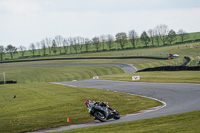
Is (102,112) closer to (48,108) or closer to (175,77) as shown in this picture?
(48,108)

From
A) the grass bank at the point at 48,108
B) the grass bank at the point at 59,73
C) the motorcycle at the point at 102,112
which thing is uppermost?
the motorcycle at the point at 102,112

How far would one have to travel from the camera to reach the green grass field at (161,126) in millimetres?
14478

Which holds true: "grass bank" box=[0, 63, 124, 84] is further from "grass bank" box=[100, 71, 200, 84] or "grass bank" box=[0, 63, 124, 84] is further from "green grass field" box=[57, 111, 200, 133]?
"green grass field" box=[57, 111, 200, 133]

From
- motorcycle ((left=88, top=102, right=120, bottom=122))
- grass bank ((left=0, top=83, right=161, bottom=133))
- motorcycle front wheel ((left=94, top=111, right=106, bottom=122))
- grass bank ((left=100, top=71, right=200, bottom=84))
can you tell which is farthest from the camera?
grass bank ((left=100, top=71, right=200, bottom=84))

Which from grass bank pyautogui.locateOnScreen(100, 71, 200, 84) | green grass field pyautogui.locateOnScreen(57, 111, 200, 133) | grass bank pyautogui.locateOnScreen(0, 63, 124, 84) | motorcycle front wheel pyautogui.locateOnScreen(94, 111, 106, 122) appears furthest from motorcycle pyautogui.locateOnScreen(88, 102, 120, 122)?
grass bank pyautogui.locateOnScreen(0, 63, 124, 84)

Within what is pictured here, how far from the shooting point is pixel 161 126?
1555 centimetres

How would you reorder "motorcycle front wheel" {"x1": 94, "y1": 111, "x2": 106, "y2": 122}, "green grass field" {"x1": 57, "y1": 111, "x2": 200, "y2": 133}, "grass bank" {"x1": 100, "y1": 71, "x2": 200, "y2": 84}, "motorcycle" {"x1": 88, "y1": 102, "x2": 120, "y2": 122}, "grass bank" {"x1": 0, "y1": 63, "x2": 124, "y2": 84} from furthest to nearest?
"grass bank" {"x1": 0, "y1": 63, "x2": 124, "y2": 84} < "grass bank" {"x1": 100, "y1": 71, "x2": 200, "y2": 84} < "motorcycle front wheel" {"x1": 94, "y1": 111, "x2": 106, "y2": 122} < "motorcycle" {"x1": 88, "y1": 102, "x2": 120, "y2": 122} < "green grass field" {"x1": 57, "y1": 111, "x2": 200, "y2": 133}

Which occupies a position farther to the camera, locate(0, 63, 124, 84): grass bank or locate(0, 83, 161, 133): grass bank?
locate(0, 63, 124, 84): grass bank

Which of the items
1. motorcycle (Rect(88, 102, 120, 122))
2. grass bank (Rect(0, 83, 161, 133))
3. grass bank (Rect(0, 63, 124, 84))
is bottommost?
grass bank (Rect(0, 63, 124, 84))

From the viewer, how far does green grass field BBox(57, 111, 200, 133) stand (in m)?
14.5

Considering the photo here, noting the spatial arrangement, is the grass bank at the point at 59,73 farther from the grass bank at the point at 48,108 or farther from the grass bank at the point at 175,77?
the grass bank at the point at 48,108

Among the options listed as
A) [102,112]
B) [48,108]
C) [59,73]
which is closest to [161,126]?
[102,112]

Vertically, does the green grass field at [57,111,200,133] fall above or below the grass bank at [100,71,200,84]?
above

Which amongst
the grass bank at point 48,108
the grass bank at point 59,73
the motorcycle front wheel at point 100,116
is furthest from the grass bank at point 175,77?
the grass bank at point 59,73
